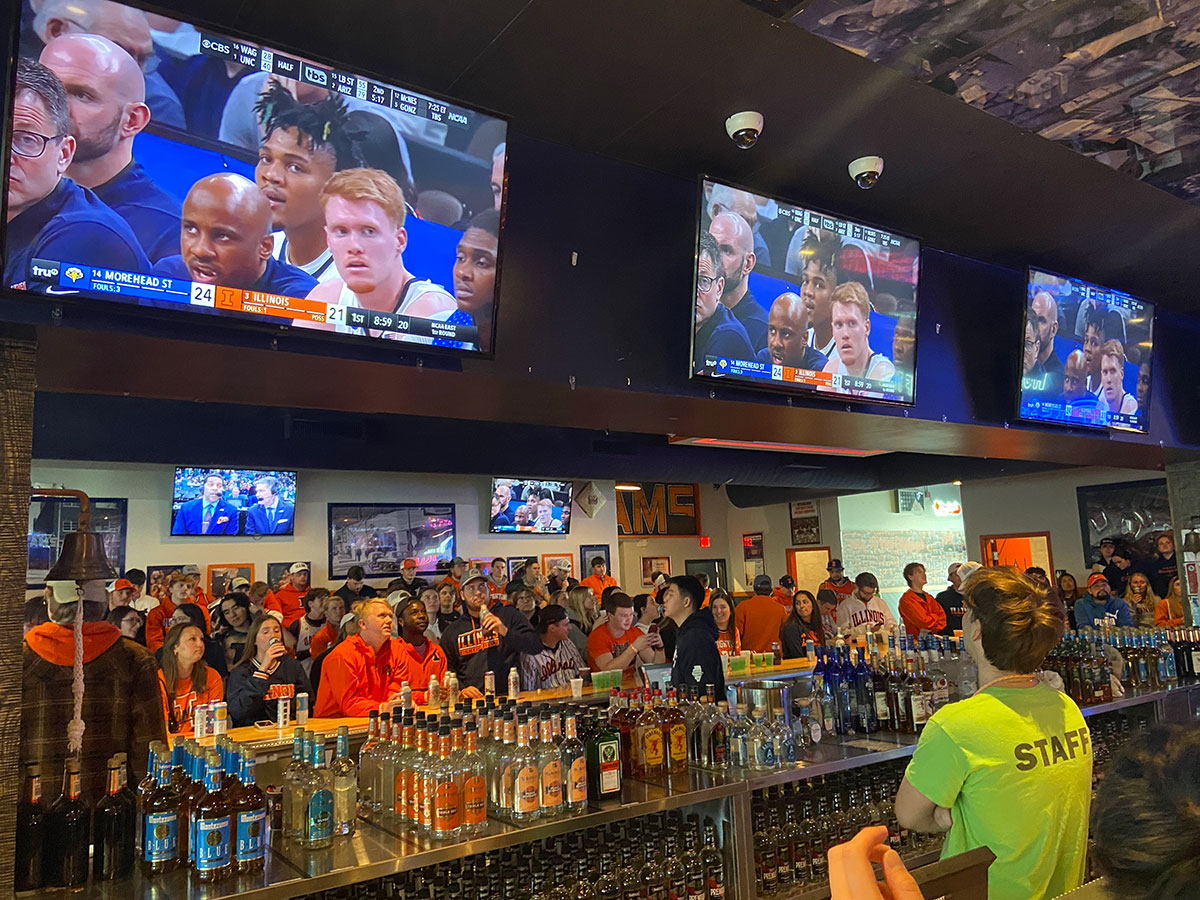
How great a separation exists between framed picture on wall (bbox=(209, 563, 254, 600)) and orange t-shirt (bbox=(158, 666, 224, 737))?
13.1 ft

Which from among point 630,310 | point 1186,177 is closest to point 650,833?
point 630,310

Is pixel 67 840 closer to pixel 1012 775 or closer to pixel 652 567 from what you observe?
pixel 1012 775

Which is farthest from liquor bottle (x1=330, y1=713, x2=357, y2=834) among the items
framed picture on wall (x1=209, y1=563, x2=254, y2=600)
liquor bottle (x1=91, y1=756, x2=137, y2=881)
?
framed picture on wall (x1=209, y1=563, x2=254, y2=600)

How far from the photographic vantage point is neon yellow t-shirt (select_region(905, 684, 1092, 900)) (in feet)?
6.32

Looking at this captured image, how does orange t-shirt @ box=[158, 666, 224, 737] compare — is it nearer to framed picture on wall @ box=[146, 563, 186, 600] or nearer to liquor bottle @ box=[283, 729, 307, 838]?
liquor bottle @ box=[283, 729, 307, 838]

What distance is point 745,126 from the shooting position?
118 inches

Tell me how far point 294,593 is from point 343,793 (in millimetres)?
6866

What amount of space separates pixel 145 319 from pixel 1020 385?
163 inches

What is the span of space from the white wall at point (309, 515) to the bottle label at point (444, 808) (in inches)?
221

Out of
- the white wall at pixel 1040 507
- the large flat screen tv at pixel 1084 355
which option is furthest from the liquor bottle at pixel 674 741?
the white wall at pixel 1040 507

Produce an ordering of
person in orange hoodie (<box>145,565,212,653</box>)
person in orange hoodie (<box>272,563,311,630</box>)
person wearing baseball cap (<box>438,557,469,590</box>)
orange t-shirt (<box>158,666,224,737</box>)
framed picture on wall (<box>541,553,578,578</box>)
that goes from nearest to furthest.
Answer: orange t-shirt (<box>158,666,224,737</box>)
person in orange hoodie (<box>145,565,212,653</box>)
person in orange hoodie (<box>272,563,311,630</box>)
person wearing baseball cap (<box>438,557,469,590</box>)
framed picture on wall (<box>541,553,578,578</box>)

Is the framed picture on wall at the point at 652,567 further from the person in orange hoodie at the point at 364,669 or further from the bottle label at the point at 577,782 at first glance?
the bottle label at the point at 577,782

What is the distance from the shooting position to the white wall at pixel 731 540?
13.3 meters

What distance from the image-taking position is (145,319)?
2309 mm
